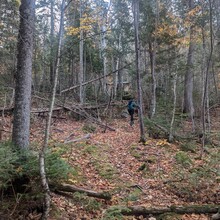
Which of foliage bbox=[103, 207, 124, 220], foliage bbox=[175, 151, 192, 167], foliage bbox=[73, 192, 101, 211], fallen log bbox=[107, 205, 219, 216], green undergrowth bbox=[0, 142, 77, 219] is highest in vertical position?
green undergrowth bbox=[0, 142, 77, 219]

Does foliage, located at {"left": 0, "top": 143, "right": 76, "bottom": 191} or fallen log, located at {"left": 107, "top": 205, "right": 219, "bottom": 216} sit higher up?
foliage, located at {"left": 0, "top": 143, "right": 76, "bottom": 191}

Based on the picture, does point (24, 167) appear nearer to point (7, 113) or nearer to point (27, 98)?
point (27, 98)

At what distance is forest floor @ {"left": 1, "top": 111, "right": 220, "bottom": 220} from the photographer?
5625 mm

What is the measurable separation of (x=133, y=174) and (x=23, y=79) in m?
4.43

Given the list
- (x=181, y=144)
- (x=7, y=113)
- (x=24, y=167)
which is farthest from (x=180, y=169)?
(x=7, y=113)

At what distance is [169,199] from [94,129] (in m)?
7.70

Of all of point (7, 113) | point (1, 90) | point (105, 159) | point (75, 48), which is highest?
point (75, 48)

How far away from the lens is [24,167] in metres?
4.96

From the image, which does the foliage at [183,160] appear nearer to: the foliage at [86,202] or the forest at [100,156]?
the forest at [100,156]

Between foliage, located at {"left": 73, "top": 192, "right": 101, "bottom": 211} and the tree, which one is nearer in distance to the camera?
foliage, located at {"left": 73, "top": 192, "right": 101, "bottom": 211}

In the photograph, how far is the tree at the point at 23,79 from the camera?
19.6ft

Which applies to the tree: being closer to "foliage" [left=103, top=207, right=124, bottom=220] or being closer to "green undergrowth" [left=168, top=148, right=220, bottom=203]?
"foliage" [left=103, top=207, right=124, bottom=220]

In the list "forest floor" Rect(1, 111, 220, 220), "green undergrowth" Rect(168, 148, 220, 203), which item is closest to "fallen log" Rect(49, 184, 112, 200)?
"forest floor" Rect(1, 111, 220, 220)

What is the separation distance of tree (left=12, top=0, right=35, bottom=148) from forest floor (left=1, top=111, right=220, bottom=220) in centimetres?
123
